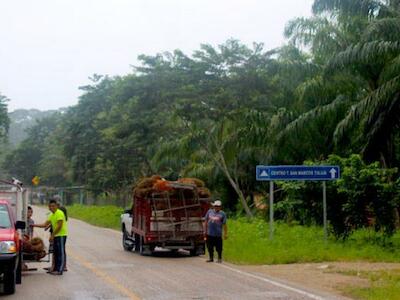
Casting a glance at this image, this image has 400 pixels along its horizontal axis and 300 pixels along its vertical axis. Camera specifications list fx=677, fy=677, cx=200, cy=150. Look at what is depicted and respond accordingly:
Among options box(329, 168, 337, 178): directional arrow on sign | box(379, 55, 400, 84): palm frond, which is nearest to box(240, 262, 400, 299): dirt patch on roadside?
box(329, 168, 337, 178): directional arrow on sign

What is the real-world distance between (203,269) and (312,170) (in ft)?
18.9

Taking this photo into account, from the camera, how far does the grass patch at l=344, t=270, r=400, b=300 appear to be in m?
11.5

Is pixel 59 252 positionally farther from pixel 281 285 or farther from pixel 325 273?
pixel 325 273

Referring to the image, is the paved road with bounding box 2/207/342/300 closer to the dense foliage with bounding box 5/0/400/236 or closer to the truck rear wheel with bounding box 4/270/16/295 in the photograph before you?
the truck rear wheel with bounding box 4/270/16/295

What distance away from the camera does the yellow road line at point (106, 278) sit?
1180 cm

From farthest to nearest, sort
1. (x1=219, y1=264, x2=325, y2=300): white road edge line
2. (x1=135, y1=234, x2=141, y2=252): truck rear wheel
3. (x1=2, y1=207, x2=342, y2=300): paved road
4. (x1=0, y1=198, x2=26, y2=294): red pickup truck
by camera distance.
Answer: (x1=135, y1=234, x2=141, y2=252): truck rear wheel < (x1=2, y1=207, x2=342, y2=300): paved road < (x1=219, y1=264, x2=325, y2=300): white road edge line < (x1=0, y1=198, x2=26, y2=294): red pickup truck

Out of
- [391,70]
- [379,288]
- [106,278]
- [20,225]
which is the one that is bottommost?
[106,278]

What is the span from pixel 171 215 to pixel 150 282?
6.61 metres

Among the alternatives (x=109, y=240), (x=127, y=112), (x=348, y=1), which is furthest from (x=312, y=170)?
(x=127, y=112)

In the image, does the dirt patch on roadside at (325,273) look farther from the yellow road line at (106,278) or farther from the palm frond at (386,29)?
the palm frond at (386,29)

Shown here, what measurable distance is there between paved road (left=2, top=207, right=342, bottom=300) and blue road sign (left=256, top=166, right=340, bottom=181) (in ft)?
11.5

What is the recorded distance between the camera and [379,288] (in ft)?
40.3

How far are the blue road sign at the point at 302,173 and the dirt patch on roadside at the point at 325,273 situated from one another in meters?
3.72

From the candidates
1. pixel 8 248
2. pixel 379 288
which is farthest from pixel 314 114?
pixel 8 248
